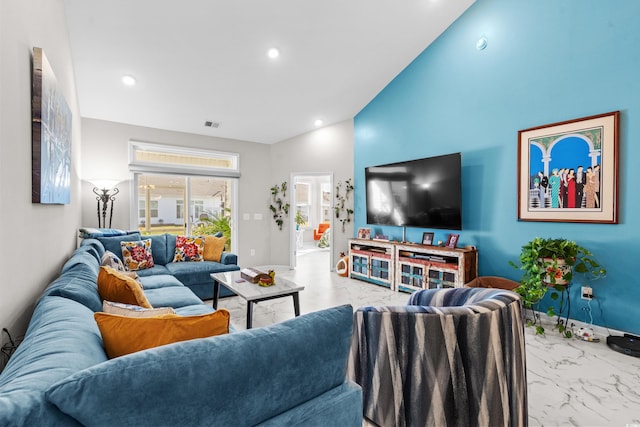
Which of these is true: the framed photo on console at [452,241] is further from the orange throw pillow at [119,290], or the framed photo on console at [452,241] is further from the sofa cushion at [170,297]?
the orange throw pillow at [119,290]

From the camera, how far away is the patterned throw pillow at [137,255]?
3.80 metres

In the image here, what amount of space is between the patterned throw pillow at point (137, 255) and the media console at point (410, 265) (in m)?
3.06

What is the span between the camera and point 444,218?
4047 millimetres

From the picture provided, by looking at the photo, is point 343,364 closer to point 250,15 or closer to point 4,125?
point 4,125

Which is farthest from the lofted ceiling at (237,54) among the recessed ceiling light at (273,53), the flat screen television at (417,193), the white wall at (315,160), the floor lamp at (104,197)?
the flat screen television at (417,193)

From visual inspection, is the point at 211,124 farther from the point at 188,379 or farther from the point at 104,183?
the point at 188,379

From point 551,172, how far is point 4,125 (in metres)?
4.16

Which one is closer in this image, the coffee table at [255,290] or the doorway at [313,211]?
the coffee table at [255,290]

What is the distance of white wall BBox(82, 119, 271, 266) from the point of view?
4.63 m

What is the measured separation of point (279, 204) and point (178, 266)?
2746 millimetres

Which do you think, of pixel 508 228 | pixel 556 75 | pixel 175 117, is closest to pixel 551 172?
pixel 508 228

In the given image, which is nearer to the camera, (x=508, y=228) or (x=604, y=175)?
(x=604, y=175)

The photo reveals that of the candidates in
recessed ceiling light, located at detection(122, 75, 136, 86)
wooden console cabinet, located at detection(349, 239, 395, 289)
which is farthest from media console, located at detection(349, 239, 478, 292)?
recessed ceiling light, located at detection(122, 75, 136, 86)

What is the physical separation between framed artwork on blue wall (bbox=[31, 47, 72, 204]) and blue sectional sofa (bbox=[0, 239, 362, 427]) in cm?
77
